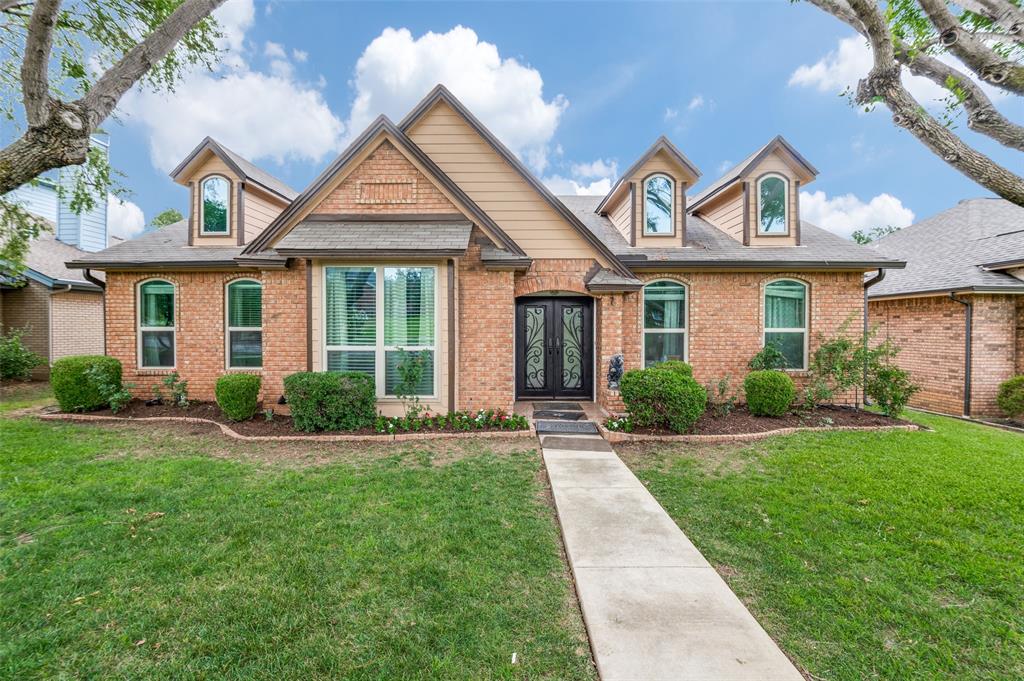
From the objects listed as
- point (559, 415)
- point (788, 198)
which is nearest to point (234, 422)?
point (559, 415)

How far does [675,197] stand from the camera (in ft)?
31.3

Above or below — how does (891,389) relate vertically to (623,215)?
below

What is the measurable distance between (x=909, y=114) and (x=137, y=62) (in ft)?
25.6

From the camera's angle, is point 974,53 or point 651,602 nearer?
point 651,602

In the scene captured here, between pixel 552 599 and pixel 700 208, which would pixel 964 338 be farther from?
pixel 552 599

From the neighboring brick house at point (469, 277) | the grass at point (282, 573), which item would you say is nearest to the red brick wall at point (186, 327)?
the neighboring brick house at point (469, 277)

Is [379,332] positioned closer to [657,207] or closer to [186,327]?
[186,327]

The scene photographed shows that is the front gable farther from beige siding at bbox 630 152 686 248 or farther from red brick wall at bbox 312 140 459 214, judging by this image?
beige siding at bbox 630 152 686 248

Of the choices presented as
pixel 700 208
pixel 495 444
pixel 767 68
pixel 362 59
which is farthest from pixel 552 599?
pixel 767 68

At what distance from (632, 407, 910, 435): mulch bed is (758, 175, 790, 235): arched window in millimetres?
4285

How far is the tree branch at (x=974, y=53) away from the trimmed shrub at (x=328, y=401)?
27.4 ft

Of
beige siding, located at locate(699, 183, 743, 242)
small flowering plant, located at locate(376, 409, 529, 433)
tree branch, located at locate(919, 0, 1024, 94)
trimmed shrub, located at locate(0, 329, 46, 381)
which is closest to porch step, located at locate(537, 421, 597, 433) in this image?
small flowering plant, located at locate(376, 409, 529, 433)

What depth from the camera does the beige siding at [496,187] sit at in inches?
336

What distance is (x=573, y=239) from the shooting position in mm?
8523
